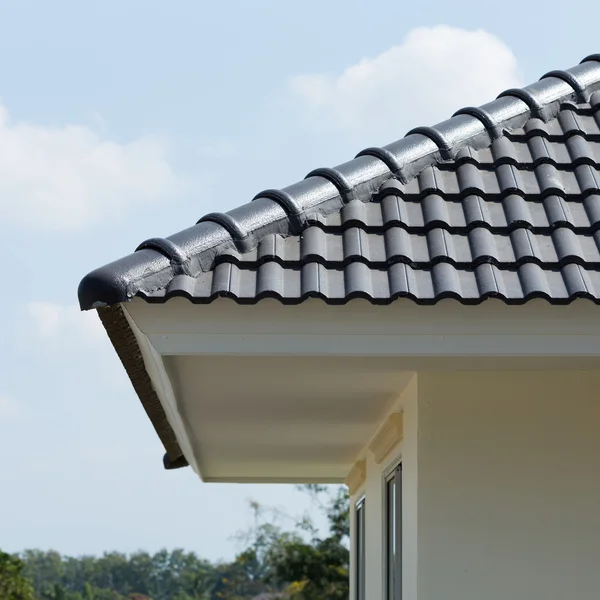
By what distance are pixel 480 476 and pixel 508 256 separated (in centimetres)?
99

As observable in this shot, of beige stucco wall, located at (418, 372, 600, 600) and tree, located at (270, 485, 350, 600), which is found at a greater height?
tree, located at (270, 485, 350, 600)

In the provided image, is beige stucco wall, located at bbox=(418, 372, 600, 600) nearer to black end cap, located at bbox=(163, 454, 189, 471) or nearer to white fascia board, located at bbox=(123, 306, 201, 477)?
white fascia board, located at bbox=(123, 306, 201, 477)

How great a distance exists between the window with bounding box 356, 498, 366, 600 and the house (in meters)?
3.91

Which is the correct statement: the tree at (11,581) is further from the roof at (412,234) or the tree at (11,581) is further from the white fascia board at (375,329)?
the white fascia board at (375,329)

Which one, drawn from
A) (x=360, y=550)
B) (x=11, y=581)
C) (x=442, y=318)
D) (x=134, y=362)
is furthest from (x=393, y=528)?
(x=11, y=581)

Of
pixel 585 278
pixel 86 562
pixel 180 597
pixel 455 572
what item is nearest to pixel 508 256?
pixel 585 278

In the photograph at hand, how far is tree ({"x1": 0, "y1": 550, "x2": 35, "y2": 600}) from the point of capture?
Result: 20.4 meters

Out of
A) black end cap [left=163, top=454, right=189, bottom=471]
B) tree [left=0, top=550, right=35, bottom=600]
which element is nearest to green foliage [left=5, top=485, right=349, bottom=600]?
tree [left=0, top=550, right=35, bottom=600]

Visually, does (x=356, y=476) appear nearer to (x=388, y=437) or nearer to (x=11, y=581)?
(x=388, y=437)

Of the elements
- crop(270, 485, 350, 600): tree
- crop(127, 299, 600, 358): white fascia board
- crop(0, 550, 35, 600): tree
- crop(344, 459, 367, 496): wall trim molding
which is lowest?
crop(127, 299, 600, 358): white fascia board

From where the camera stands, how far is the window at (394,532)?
18.7 feet

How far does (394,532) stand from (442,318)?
2.77 metres

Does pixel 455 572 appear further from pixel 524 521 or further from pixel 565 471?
pixel 565 471

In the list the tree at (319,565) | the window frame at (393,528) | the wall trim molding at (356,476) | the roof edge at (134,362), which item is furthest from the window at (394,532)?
the tree at (319,565)
